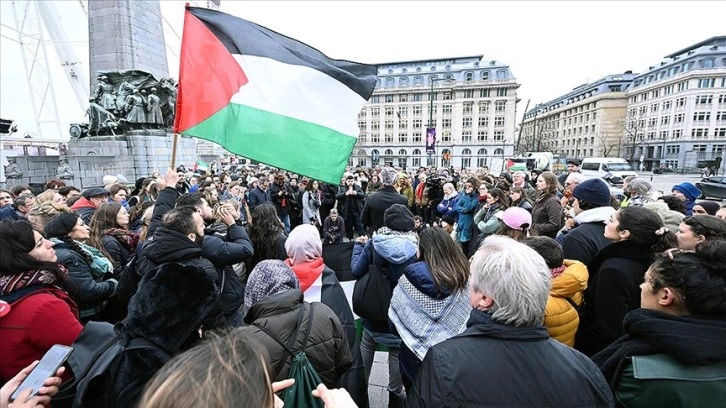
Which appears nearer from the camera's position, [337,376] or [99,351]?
[99,351]

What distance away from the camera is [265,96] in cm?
367

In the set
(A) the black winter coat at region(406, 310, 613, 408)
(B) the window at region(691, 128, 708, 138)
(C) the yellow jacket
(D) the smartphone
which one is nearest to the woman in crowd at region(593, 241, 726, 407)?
(A) the black winter coat at region(406, 310, 613, 408)

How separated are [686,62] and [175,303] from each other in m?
87.0

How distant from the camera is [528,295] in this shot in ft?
4.75

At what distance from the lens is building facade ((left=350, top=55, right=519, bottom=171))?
74125 millimetres

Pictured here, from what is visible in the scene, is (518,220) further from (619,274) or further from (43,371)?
(43,371)

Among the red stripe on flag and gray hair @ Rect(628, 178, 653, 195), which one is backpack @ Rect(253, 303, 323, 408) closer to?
the red stripe on flag

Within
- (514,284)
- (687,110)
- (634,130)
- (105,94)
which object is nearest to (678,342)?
(514,284)

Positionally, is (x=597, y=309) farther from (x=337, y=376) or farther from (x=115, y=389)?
(x=115, y=389)

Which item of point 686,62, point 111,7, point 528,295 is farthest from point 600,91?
point 528,295

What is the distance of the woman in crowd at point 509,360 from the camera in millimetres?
1329

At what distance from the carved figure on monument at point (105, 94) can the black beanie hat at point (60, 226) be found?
14.6 meters

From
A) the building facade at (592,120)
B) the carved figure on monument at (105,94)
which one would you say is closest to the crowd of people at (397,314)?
the carved figure on monument at (105,94)

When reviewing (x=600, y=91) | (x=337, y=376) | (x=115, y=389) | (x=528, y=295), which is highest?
(x=600, y=91)
